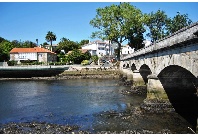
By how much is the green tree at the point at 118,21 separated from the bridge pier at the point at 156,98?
153 ft

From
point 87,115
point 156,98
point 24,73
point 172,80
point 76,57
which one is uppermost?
point 76,57

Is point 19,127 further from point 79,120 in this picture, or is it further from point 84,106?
point 84,106

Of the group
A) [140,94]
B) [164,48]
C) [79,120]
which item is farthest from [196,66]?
[140,94]

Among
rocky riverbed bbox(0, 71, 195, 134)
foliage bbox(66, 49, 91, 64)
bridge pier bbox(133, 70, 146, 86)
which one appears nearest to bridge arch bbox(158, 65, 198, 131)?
rocky riverbed bbox(0, 71, 195, 134)

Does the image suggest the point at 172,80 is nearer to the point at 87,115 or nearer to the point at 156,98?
the point at 156,98

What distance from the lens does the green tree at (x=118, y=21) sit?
7000 centimetres

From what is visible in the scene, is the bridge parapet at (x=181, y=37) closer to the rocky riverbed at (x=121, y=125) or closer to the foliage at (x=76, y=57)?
the rocky riverbed at (x=121, y=125)

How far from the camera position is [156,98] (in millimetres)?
23547

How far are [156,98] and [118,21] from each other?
2004 inches

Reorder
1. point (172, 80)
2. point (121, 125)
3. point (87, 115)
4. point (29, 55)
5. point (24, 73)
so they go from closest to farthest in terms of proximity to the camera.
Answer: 1. point (121, 125)
2. point (87, 115)
3. point (172, 80)
4. point (24, 73)
5. point (29, 55)

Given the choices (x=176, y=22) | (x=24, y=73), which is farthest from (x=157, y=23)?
(x=24, y=73)

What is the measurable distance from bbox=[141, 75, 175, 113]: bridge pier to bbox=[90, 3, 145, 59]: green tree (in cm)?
4663

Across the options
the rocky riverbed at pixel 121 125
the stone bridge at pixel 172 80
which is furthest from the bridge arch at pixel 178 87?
the rocky riverbed at pixel 121 125

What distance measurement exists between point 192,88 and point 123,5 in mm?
49538
